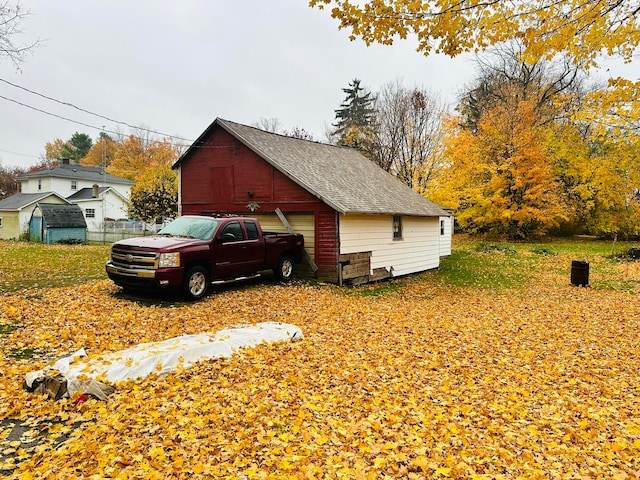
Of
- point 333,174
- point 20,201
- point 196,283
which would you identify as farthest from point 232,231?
point 20,201

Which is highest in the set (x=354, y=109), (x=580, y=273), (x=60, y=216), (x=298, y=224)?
(x=354, y=109)

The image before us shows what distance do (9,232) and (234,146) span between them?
25317 millimetres

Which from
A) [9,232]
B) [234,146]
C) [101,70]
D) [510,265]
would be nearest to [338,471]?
[234,146]

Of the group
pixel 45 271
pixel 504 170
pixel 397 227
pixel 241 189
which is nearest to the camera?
pixel 45 271

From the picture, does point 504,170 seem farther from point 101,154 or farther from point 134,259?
point 101,154

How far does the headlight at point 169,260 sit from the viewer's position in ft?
28.4

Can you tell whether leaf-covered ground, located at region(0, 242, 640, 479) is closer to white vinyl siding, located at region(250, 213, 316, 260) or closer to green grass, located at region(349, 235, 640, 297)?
white vinyl siding, located at region(250, 213, 316, 260)

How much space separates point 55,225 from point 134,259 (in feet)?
76.8

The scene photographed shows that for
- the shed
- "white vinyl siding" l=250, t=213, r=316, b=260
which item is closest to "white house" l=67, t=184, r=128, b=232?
the shed

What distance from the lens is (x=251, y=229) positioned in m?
11.4

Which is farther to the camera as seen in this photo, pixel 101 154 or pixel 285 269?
pixel 101 154

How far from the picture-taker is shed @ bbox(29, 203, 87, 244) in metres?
27.3

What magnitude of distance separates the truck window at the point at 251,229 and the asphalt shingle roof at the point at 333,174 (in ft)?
7.92

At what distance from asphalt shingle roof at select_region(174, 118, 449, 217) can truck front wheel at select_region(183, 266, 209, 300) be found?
459 cm
